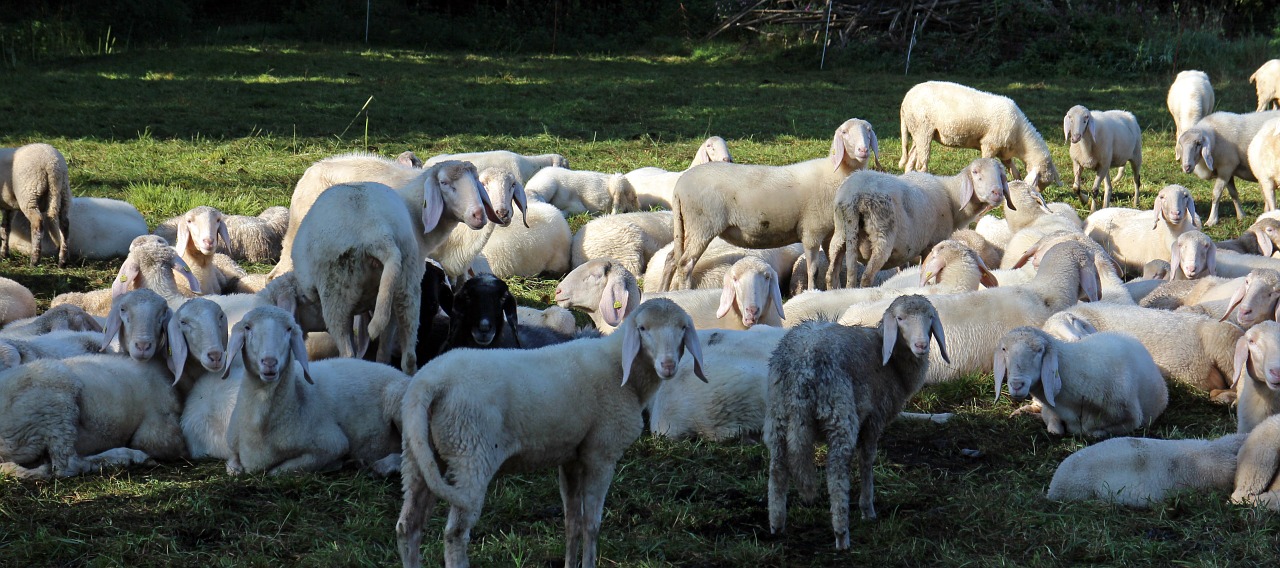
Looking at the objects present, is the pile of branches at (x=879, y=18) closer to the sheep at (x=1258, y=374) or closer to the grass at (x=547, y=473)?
the grass at (x=547, y=473)

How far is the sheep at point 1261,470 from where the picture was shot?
16.2 feet

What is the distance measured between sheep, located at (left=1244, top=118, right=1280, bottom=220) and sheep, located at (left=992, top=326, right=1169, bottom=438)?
19.6 ft

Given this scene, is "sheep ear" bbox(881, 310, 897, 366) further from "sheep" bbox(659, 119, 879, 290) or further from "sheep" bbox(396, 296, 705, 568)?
"sheep" bbox(659, 119, 879, 290)

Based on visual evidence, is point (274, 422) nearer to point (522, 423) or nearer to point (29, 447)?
point (29, 447)

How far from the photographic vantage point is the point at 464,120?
15070 millimetres

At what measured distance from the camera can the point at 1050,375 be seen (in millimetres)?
5734

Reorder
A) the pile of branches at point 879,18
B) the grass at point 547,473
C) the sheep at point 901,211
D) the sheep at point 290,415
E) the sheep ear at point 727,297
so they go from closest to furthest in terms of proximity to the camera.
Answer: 1. the grass at point 547,473
2. the sheep at point 290,415
3. the sheep ear at point 727,297
4. the sheep at point 901,211
5. the pile of branches at point 879,18

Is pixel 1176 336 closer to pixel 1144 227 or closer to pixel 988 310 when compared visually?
pixel 988 310

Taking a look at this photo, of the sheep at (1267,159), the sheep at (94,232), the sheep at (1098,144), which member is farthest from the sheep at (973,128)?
the sheep at (94,232)

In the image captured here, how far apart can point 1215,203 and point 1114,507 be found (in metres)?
7.41

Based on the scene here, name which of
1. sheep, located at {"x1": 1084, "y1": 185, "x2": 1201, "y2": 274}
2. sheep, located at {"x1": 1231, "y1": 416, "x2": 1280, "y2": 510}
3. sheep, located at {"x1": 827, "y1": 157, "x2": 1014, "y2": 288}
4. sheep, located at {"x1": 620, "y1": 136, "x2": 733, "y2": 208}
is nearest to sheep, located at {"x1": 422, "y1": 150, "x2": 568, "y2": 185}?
sheep, located at {"x1": 620, "y1": 136, "x2": 733, "y2": 208}

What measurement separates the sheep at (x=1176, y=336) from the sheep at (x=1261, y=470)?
4.72ft

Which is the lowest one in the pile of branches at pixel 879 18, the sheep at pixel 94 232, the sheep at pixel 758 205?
the sheep at pixel 94 232

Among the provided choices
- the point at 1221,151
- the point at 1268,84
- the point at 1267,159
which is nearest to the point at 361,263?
the point at 1267,159
